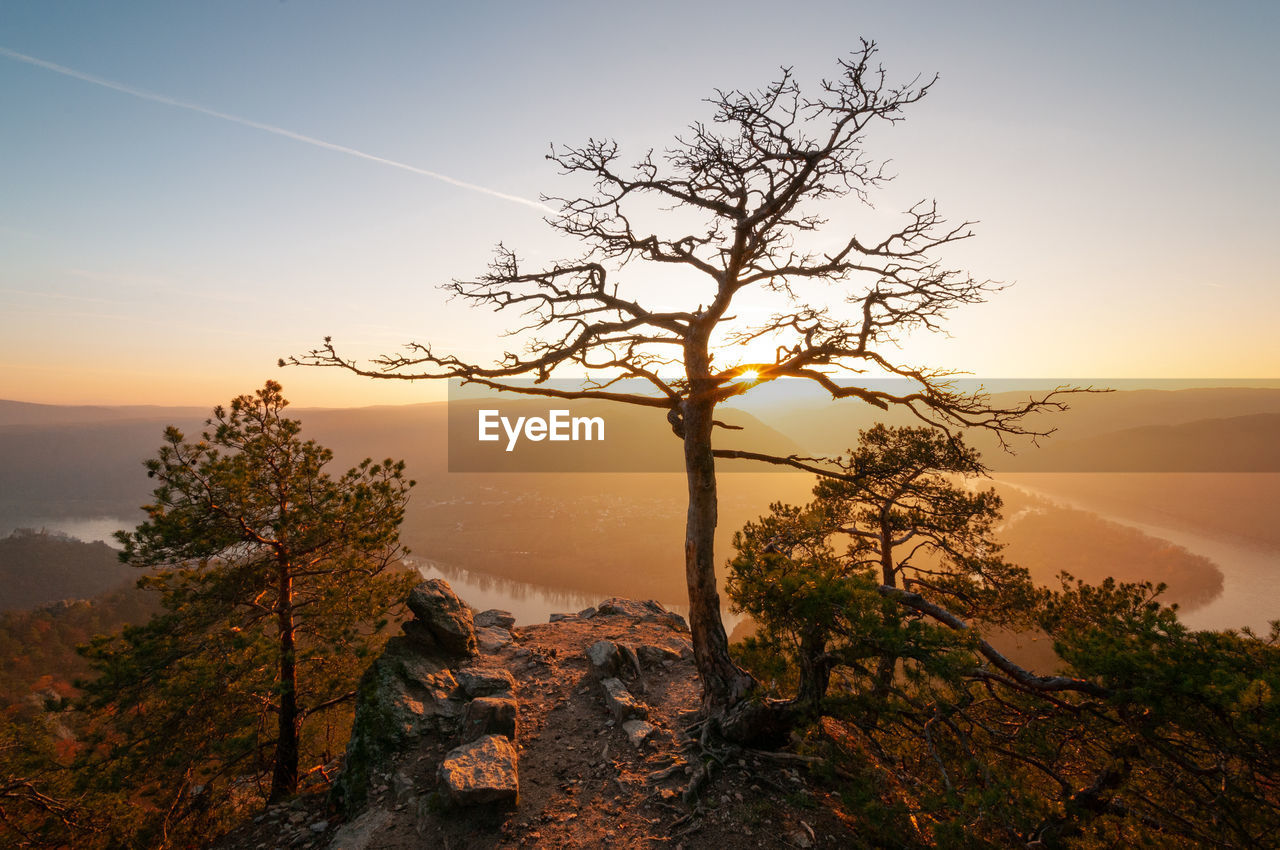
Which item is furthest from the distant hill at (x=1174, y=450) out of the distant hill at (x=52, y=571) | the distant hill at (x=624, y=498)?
the distant hill at (x=52, y=571)

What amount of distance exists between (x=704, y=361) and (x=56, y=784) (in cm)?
1647

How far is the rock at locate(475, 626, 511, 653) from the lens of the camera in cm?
1126

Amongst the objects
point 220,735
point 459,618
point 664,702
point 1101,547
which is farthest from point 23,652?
point 1101,547

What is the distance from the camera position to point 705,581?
7105 millimetres

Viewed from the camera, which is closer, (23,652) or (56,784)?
(56,784)

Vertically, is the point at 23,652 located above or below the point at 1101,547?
below

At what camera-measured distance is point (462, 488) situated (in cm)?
16275

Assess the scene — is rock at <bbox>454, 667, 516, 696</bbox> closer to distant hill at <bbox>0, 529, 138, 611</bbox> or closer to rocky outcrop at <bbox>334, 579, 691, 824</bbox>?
rocky outcrop at <bbox>334, 579, 691, 824</bbox>

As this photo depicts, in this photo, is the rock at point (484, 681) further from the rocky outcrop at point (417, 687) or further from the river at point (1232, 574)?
the river at point (1232, 574)

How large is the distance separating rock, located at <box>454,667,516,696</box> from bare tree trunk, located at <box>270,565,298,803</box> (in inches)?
159

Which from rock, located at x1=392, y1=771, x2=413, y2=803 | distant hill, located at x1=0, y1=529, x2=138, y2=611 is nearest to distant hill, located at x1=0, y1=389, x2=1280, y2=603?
distant hill, located at x1=0, y1=529, x2=138, y2=611

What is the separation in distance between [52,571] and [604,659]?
164541 mm

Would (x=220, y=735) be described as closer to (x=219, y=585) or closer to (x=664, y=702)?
(x=219, y=585)

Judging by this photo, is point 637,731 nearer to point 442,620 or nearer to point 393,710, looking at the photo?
point 393,710
